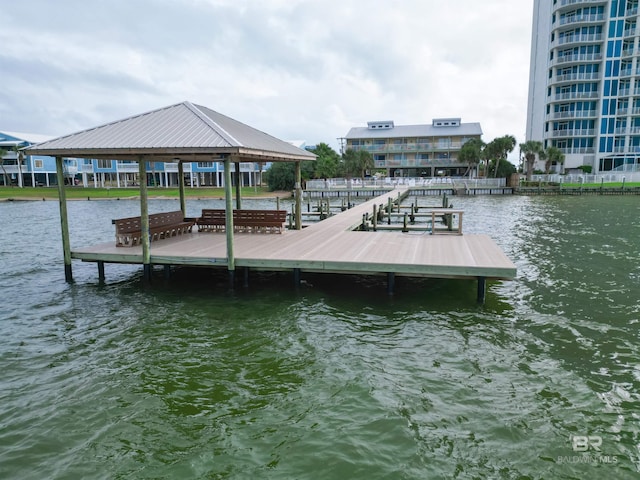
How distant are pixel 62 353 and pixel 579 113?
7429 cm

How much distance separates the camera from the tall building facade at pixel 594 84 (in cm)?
6369

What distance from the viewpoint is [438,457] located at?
566 centimetres

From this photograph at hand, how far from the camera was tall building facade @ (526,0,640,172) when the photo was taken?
209 feet

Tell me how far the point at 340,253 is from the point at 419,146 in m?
69.6

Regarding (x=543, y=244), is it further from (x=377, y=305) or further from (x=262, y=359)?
(x=262, y=359)

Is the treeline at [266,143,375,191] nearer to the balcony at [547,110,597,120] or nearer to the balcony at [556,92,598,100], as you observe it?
the balcony at [547,110,597,120]

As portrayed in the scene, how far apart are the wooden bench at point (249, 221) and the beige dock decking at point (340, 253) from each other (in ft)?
1.82

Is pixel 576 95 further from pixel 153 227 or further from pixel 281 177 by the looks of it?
pixel 153 227

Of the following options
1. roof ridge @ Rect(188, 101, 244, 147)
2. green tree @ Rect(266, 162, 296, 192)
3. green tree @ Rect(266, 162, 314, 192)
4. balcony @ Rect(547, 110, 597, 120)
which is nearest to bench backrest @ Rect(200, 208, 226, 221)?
roof ridge @ Rect(188, 101, 244, 147)

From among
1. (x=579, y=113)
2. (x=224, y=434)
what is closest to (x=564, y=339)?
(x=224, y=434)

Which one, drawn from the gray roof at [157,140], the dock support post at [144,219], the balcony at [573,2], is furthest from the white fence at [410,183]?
the dock support post at [144,219]

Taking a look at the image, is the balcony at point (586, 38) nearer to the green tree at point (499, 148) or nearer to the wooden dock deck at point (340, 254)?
the green tree at point (499, 148)

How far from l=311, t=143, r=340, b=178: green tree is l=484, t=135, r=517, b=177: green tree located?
21696mm

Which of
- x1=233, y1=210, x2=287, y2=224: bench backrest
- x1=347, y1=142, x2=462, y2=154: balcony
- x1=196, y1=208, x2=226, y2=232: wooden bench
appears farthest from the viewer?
x1=347, y1=142, x2=462, y2=154: balcony
